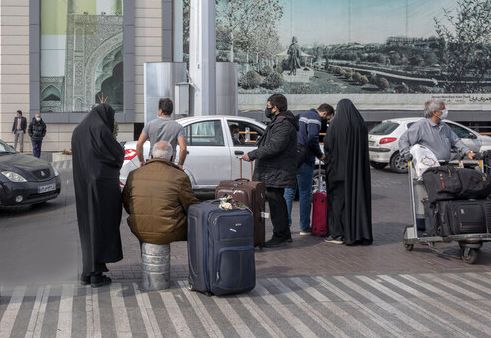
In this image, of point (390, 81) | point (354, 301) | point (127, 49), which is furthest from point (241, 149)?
point (390, 81)

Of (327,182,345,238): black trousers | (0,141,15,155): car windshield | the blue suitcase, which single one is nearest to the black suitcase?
(327,182,345,238): black trousers

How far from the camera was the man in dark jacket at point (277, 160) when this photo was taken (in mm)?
9086

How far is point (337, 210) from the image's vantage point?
9.48 meters

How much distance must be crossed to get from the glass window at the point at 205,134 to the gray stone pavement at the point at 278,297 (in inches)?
150

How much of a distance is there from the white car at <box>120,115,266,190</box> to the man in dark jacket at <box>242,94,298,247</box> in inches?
145

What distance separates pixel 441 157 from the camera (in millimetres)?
9047

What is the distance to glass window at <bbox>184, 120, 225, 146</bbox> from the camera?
516 inches

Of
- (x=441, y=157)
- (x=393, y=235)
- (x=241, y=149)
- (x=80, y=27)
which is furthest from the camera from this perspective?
(x=80, y=27)

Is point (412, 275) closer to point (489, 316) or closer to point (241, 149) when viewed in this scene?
point (489, 316)

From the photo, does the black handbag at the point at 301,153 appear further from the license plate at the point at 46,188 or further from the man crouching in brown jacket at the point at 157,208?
the license plate at the point at 46,188

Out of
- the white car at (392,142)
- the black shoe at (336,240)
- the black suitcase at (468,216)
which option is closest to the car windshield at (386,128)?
the white car at (392,142)

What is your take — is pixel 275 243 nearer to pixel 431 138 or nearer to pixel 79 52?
Answer: pixel 431 138

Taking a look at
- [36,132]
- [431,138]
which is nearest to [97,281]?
[431,138]

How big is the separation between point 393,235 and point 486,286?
9.70 ft
